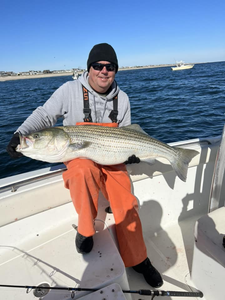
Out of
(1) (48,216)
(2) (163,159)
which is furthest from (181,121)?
(1) (48,216)

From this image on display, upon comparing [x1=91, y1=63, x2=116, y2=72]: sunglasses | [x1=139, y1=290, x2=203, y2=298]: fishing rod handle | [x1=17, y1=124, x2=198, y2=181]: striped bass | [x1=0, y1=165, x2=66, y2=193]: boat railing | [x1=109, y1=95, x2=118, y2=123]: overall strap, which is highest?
[x1=91, y1=63, x2=116, y2=72]: sunglasses

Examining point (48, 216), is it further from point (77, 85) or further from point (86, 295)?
point (77, 85)

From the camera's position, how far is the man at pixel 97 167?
2268 mm

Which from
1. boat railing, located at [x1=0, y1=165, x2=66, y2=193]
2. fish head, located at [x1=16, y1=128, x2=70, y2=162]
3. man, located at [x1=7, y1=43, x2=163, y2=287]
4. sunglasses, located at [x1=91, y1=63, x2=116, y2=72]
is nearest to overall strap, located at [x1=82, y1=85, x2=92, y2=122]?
man, located at [x1=7, y1=43, x2=163, y2=287]

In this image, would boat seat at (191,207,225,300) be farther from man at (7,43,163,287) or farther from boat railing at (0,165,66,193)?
boat railing at (0,165,66,193)

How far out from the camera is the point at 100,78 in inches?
125

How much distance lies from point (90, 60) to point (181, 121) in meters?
8.96

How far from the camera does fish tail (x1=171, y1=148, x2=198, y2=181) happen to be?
298 centimetres

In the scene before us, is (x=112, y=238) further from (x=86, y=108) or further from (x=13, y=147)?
(x=86, y=108)

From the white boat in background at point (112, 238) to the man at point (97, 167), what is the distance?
21cm

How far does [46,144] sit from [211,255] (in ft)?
7.11

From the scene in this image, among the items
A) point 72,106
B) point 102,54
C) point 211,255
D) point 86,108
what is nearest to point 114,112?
point 86,108

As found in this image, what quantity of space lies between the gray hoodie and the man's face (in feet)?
0.32

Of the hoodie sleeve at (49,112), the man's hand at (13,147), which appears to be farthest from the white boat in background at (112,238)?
the hoodie sleeve at (49,112)
